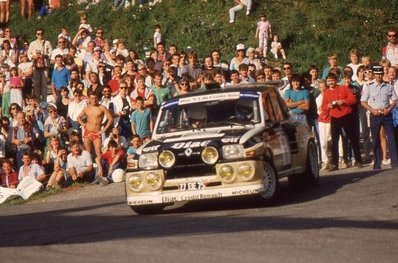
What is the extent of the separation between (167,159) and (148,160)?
324 mm

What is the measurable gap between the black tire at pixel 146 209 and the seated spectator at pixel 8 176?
712cm

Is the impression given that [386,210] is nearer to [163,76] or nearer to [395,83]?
[395,83]

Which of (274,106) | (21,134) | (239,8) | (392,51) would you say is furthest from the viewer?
(239,8)

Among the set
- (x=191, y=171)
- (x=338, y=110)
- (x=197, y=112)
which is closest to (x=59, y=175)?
(x=338, y=110)

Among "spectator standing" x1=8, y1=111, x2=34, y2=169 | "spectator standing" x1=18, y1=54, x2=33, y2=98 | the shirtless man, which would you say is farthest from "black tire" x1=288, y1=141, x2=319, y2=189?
"spectator standing" x1=18, y1=54, x2=33, y2=98

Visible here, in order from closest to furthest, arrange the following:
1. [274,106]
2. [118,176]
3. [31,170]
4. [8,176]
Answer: [274,106] → [118,176] → [31,170] → [8,176]

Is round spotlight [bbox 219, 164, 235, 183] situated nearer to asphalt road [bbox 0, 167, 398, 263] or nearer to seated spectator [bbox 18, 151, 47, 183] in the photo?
asphalt road [bbox 0, 167, 398, 263]

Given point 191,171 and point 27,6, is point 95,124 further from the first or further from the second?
point 27,6

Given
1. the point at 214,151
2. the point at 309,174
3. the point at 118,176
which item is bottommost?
the point at 118,176

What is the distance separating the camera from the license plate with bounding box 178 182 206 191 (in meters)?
18.4

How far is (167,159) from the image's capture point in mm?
18578

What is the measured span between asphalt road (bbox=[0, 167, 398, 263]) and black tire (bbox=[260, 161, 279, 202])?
14 centimetres

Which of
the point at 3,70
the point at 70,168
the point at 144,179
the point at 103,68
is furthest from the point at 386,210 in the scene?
the point at 3,70

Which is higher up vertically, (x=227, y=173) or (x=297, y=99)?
(x=297, y=99)
